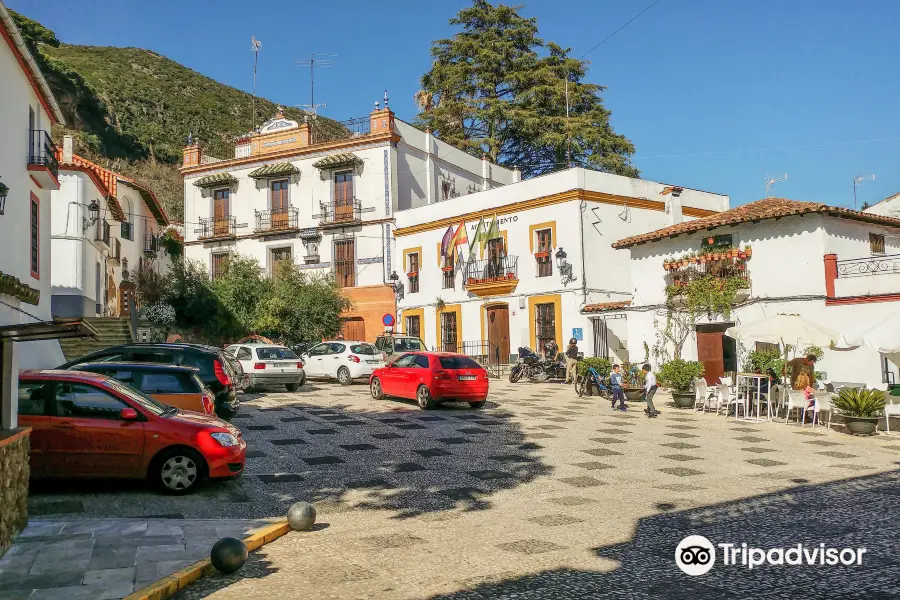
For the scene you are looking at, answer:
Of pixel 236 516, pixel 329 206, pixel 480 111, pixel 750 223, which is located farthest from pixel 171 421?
pixel 480 111

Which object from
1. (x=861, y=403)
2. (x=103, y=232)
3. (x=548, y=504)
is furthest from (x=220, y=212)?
(x=548, y=504)

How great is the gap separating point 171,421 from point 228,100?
244 feet

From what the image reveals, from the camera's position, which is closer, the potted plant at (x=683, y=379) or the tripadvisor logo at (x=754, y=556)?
the tripadvisor logo at (x=754, y=556)

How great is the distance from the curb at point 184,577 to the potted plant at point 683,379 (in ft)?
47.1

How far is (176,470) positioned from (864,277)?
58.6 ft

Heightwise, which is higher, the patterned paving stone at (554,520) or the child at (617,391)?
the child at (617,391)

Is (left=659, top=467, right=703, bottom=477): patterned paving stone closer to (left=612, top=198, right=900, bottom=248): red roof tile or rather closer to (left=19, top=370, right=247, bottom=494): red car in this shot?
(left=19, top=370, right=247, bottom=494): red car

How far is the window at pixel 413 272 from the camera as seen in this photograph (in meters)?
35.1

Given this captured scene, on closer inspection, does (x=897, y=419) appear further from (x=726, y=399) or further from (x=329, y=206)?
(x=329, y=206)

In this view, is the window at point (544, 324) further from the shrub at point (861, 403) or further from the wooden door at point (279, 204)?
the wooden door at point (279, 204)

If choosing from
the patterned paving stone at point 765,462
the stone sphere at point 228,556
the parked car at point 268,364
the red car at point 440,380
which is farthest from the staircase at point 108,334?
the patterned paving stone at point 765,462

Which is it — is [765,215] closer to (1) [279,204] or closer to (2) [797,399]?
(2) [797,399]

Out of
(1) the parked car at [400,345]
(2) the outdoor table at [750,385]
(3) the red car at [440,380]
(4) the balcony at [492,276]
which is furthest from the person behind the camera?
(4) the balcony at [492,276]

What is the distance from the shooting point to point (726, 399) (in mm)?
16750
